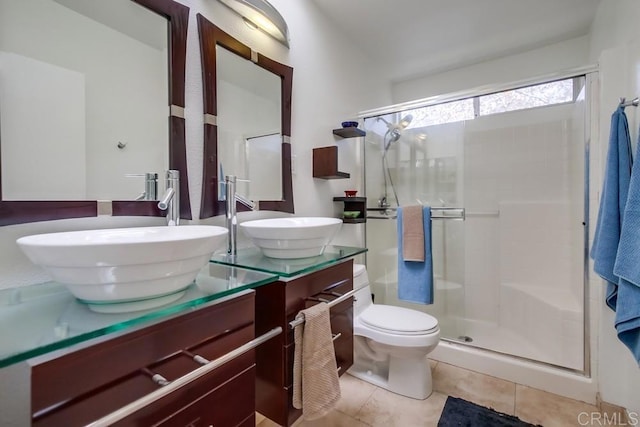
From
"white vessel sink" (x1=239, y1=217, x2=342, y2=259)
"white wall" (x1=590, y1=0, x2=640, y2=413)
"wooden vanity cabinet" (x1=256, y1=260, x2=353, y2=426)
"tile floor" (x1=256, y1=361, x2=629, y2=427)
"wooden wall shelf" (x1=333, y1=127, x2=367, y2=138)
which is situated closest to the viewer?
"wooden vanity cabinet" (x1=256, y1=260, x2=353, y2=426)

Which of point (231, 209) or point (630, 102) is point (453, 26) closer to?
point (630, 102)

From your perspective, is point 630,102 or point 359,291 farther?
point 359,291

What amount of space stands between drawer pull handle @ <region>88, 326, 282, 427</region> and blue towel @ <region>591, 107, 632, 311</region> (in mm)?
1582

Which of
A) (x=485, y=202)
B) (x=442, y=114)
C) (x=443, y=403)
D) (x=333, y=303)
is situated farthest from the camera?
(x=485, y=202)

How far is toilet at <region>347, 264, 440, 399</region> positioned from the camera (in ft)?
5.15

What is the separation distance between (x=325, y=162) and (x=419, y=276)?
103 cm

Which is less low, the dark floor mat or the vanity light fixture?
the vanity light fixture

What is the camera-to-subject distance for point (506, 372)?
1.82 m

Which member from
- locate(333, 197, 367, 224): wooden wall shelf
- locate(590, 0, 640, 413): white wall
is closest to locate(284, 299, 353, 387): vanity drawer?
locate(333, 197, 367, 224): wooden wall shelf

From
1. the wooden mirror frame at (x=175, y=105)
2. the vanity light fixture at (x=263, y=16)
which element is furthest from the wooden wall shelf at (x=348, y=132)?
the wooden mirror frame at (x=175, y=105)

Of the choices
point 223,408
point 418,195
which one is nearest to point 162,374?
point 223,408

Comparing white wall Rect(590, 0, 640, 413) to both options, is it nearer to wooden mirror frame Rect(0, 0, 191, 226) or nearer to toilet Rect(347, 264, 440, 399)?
toilet Rect(347, 264, 440, 399)

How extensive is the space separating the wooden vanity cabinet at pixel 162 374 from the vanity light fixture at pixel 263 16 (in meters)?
1.39

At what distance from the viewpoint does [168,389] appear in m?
0.61
